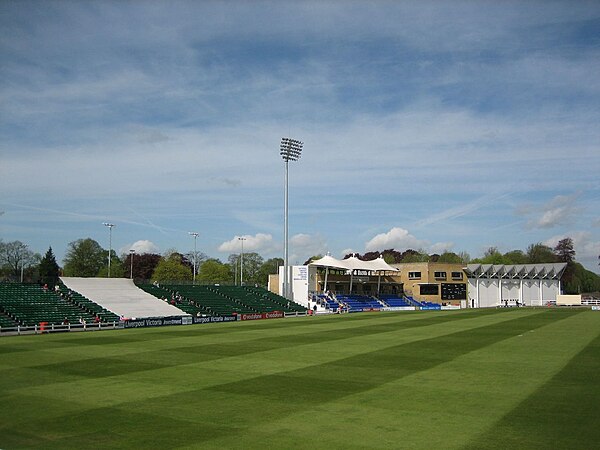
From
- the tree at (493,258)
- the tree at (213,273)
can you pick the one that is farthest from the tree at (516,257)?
the tree at (213,273)

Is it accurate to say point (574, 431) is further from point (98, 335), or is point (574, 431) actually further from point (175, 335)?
point (98, 335)

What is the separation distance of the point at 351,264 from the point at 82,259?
58.4 metres

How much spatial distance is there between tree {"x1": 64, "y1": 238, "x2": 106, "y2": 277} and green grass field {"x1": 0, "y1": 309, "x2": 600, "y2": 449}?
86.1 meters

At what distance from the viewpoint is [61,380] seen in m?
20.2

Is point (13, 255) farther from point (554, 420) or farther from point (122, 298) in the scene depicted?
point (554, 420)

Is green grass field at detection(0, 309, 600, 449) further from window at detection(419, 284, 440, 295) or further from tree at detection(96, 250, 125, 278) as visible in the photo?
tree at detection(96, 250, 125, 278)

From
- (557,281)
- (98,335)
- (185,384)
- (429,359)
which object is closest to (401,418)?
(185,384)

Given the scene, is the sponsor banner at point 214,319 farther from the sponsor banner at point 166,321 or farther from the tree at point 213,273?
the tree at point 213,273

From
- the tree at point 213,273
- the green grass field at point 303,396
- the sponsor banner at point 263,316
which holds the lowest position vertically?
the sponsor banner at point 263,316

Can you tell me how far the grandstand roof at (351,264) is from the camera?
85938 mm

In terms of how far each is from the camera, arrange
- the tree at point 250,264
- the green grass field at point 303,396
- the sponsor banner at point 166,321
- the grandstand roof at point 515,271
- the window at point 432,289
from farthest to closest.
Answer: the tree at point 250,264
the grandstand roof at point 515,271
the window at point 432,289
the sponsor banner at point 166,321
the green grass field at point 303,396

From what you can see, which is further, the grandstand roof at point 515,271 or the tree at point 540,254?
the tree at point 540,254

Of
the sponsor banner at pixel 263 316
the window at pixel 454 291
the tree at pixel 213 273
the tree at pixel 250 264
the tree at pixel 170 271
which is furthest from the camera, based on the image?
the tree at pixel 250 264

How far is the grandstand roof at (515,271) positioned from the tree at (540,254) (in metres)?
39.2
